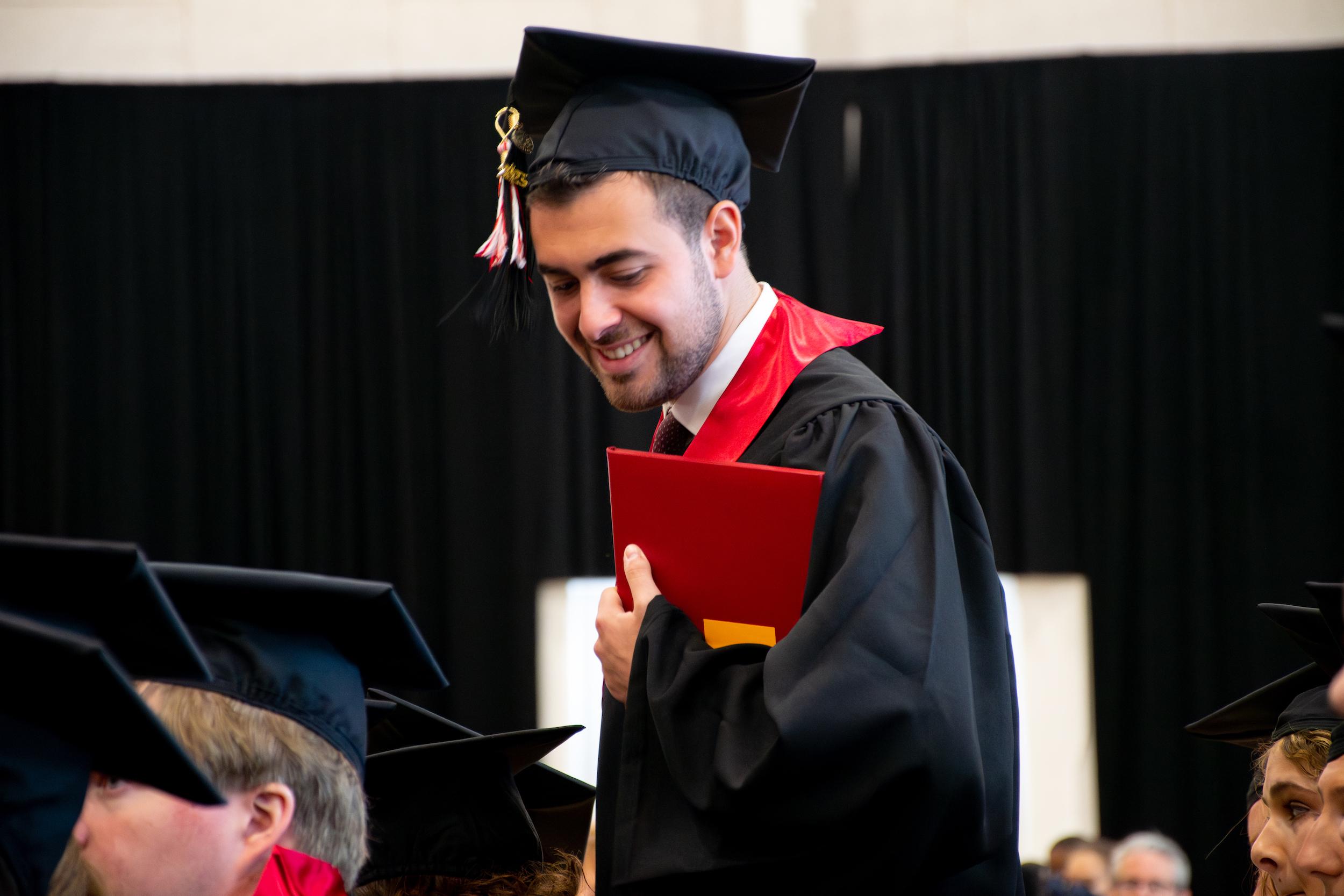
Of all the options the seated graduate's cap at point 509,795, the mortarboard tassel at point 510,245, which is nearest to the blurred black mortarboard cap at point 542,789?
the seated graduate's cap at point 509,795

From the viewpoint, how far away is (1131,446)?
5.89 m

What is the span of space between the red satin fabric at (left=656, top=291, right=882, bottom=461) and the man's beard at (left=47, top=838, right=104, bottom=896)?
0.81 meters

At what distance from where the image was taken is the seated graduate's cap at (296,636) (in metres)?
1.49

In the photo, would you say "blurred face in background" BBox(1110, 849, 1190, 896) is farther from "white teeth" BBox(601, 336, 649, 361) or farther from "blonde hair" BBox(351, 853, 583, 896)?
"white teeth" BBox(601, 336, 649, 361)

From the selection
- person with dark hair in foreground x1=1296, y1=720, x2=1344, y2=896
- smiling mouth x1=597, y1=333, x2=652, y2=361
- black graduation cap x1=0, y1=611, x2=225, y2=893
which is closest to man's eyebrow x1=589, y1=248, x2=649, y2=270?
smiling mouth x1=597, y1=333, x2=652, y2=361

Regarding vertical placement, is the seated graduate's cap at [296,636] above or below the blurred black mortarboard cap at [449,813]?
above

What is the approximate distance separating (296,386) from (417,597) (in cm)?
114

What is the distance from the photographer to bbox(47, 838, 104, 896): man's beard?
53.9 inches

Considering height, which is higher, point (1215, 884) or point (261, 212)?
point (261, 212)

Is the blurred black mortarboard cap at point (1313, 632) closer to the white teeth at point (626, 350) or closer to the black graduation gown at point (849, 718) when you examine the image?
the black graduation gown at point (849, 718)

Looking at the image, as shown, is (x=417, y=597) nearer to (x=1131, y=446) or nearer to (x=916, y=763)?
(x=1131, y=446)

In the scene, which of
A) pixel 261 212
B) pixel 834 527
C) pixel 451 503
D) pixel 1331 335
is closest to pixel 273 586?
pixel 834 527

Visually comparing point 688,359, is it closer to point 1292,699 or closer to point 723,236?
point 723,236

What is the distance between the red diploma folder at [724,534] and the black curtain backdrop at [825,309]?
432cm
